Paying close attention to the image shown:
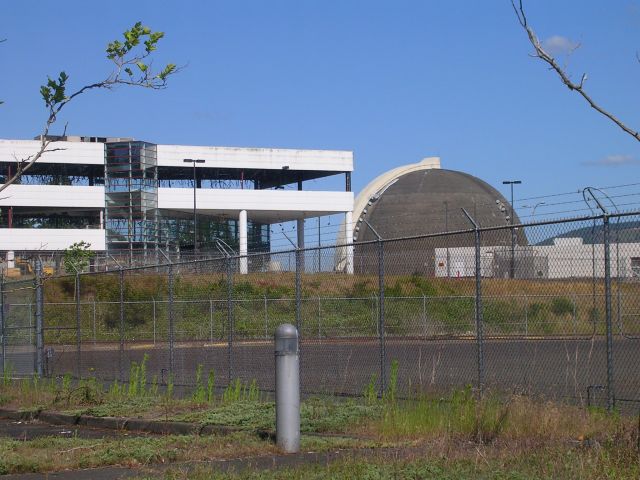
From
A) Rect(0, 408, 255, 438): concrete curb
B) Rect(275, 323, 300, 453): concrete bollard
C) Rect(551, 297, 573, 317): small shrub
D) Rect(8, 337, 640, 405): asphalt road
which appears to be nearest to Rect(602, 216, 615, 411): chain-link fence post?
Rect(8, 337, 640, 405): asphalt road

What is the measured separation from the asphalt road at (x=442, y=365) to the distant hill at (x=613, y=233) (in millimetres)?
1161

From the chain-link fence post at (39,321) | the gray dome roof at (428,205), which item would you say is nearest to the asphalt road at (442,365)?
the chain-link fence post at (39,321)

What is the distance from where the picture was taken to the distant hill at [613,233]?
10031mm

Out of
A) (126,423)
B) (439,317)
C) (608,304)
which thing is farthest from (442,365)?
(608,304)

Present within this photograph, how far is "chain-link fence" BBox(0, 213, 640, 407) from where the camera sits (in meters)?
10.7

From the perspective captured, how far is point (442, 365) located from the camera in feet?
48.7

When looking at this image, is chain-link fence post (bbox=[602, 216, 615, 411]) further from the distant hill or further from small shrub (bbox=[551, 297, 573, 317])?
small shrub (bbox=[551, 297, 573, 317])

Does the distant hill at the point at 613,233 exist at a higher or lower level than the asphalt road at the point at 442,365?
higher

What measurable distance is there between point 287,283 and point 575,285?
319 inches

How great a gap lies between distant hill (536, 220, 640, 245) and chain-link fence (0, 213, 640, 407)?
0.04 feet

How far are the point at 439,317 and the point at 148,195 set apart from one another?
4335cm

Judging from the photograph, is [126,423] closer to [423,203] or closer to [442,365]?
[442,365]

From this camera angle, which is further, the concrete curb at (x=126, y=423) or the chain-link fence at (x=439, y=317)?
the concrete curb at (x=126, y=423)

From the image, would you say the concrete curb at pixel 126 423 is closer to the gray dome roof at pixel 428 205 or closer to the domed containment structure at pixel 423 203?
the domed containment structure at pixel 423 203
